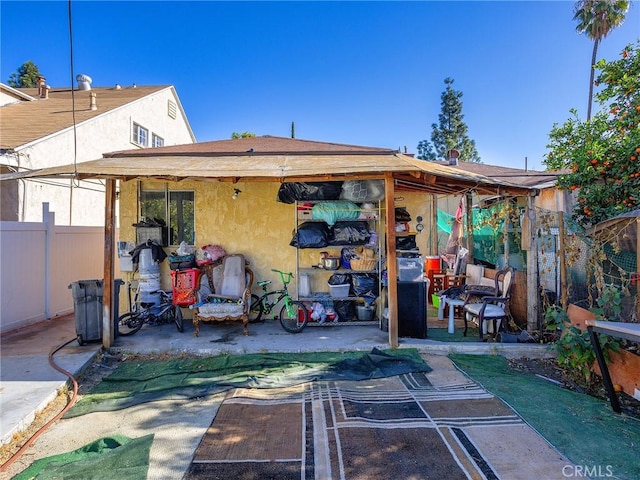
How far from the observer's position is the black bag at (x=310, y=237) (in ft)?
21.3

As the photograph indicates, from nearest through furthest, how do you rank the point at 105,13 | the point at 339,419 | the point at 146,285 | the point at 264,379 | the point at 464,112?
1. the point at 339,419
2. the point at 264,379
3. the point at 146,285
4. the point at 105,13
5. the point at 464,112

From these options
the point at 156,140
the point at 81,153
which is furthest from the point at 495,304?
the point at 156,140

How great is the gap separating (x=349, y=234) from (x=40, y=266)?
6081mm

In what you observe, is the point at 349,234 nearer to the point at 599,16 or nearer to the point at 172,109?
the point at 172,109

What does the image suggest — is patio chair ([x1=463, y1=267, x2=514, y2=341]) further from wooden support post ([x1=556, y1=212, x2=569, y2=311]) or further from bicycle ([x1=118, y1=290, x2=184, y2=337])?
bicycle ([x1=118, y1=290, x2=184, y2=337])

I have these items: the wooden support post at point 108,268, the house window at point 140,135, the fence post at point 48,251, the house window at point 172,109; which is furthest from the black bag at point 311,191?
the house window at point 172,109

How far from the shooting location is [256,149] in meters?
7.24

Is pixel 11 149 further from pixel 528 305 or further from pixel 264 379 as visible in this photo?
pixel 528 305

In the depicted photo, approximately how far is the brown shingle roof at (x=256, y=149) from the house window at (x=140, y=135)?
6733 mm

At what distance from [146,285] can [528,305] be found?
21.5ft

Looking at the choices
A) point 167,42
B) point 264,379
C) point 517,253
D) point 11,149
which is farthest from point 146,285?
point 167,42

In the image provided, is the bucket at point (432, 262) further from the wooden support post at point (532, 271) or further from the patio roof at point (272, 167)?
the wooden support post at point (532, 271)

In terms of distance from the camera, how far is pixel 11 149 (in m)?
7.66

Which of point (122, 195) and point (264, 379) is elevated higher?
point (122, 195)
